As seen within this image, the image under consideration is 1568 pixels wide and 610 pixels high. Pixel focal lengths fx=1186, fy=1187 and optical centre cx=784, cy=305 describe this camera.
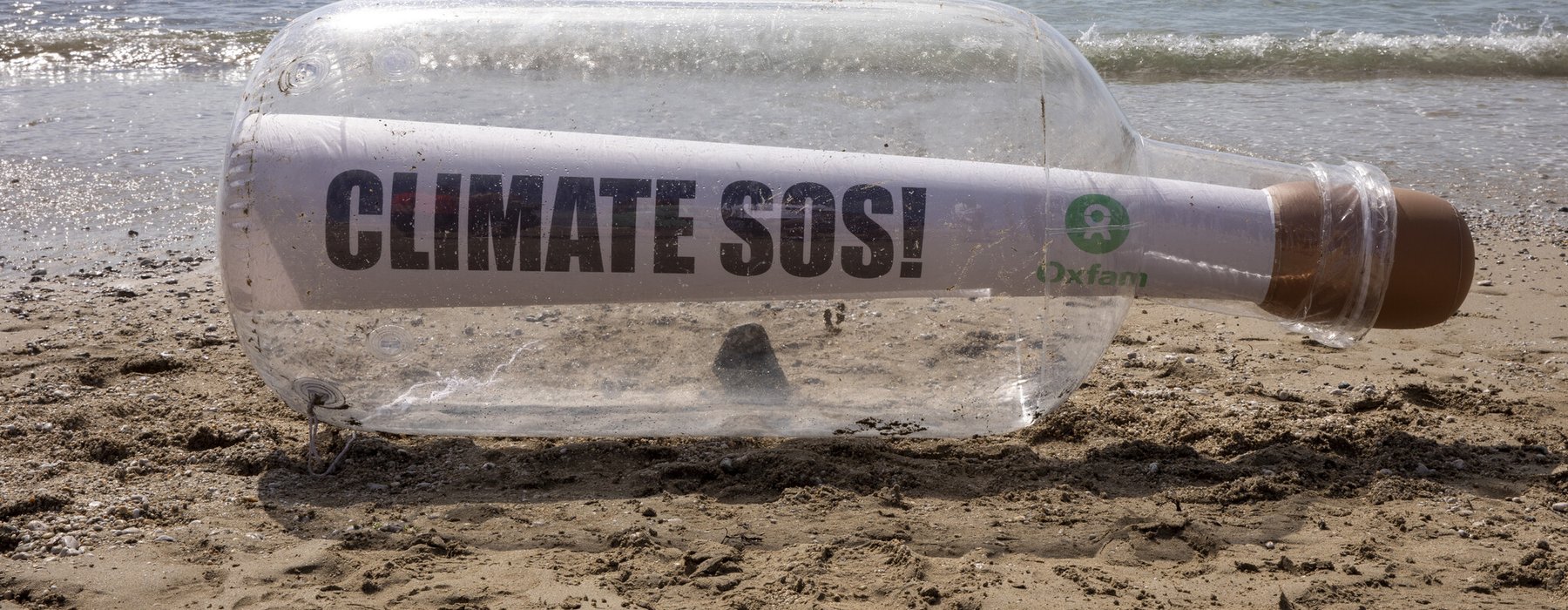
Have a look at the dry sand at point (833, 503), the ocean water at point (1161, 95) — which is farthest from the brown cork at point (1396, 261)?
the dry sand at point (833, 503)

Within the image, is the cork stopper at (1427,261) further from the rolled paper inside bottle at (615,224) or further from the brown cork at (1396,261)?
the rolled paper inside bottle at (615,224)

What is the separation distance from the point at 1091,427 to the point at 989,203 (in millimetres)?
819

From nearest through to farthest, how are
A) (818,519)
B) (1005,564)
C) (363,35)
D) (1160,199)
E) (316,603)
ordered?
(316,603) → (1005,564) → (818,519) → (1160,199) → (363,35)

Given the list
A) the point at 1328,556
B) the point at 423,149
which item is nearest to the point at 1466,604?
the point at 1328,556

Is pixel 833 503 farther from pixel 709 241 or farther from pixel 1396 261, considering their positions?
pixel 1396 261

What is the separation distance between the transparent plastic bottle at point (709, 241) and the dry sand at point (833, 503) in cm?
18

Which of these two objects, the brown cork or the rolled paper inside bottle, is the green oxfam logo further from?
the brown cork

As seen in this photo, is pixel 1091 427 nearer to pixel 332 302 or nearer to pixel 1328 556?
pixel 1328 556

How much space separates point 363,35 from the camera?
10.1 ft

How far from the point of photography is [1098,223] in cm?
281

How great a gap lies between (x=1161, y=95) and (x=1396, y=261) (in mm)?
5758

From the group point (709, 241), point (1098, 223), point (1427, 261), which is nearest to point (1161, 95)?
point (1427, 261)

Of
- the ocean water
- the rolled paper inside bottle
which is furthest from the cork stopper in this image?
the rolled paper inside bottle

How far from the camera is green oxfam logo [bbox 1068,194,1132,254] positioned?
279 cm
